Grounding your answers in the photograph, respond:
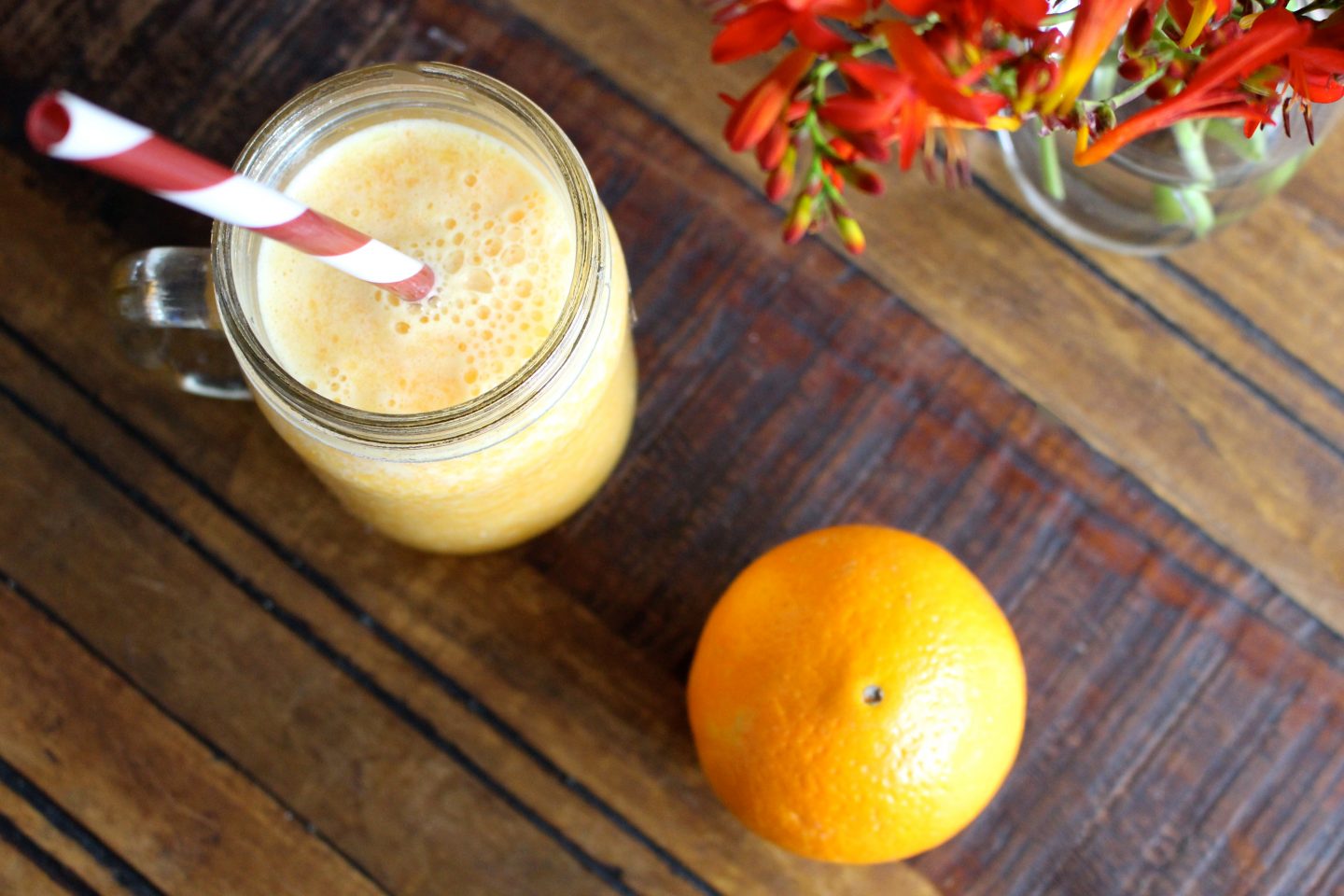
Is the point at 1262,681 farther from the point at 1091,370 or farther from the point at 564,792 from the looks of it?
the point at 564,792

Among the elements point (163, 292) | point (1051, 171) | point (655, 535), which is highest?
point (1051, 171)

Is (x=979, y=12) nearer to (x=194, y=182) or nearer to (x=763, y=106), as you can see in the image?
(x=763, y=106)

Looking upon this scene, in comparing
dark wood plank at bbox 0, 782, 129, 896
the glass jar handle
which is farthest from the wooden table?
the glass jar handle

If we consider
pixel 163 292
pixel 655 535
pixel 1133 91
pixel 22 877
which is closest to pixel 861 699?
pixel 655 535

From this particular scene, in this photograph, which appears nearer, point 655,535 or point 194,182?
point 194,182

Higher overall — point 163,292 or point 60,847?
point 163,292

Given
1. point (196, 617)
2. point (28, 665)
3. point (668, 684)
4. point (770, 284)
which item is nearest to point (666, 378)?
point (770, 284)

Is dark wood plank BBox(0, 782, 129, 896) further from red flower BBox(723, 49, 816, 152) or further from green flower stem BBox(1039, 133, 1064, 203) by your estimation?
green flower stem BBox(1039, 133, 1064, 203)

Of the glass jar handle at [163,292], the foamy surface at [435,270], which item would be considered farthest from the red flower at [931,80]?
the glass jar handle at [163,292]
